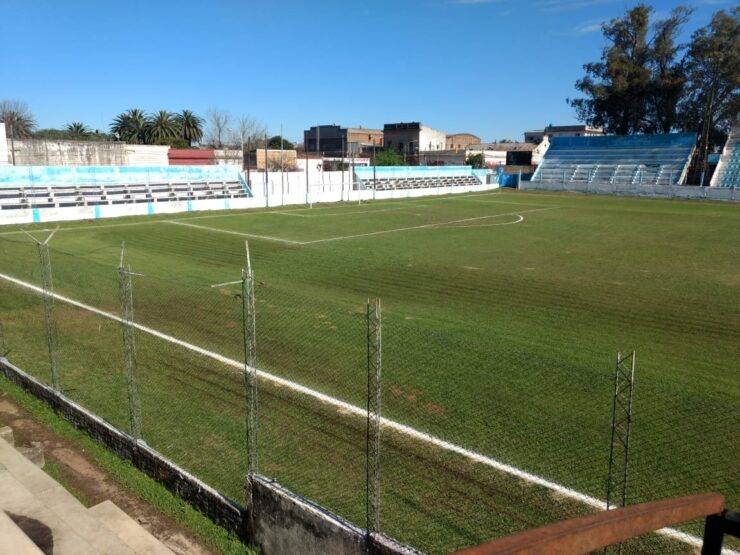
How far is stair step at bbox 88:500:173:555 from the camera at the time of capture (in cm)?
543

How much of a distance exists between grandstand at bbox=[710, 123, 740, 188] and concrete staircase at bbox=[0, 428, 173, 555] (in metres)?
59.1

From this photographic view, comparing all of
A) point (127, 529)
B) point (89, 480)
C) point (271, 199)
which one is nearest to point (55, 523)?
point (127, 529)

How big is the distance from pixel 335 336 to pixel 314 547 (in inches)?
261

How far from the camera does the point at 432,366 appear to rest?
33.2 ft

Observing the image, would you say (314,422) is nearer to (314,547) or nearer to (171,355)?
(314,547)

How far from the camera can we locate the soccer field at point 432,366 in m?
6.59

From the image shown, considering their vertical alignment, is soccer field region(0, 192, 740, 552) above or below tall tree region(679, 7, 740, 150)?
below

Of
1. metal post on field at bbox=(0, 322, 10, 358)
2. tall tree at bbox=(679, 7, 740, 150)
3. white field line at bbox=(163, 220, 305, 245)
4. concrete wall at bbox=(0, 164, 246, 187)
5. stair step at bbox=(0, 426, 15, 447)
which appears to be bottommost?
white field line at bbox=(163, 220, 305, 245)

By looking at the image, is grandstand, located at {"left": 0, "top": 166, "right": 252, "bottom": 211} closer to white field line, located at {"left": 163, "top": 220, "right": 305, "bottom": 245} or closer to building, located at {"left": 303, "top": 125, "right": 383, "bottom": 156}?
white field line, located at {"left": 163, "top": 220, "right": 305, "bottom": 245}

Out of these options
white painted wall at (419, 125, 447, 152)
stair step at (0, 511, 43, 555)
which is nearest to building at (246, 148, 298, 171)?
white painted wall at (419, 125, 447, 152)

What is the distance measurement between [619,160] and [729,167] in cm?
1026

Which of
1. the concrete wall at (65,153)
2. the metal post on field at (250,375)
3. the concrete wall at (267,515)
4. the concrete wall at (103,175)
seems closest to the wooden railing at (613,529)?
the concrete wall at (267,515)

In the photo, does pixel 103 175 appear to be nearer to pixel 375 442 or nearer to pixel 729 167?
pixel 375 442

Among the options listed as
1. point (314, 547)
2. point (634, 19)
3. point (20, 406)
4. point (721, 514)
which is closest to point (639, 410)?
point (314, 547)
